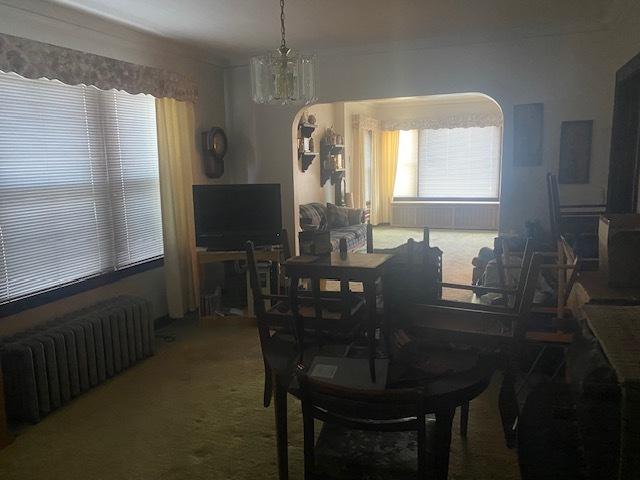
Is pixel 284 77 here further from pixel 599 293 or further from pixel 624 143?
pixel 624 143

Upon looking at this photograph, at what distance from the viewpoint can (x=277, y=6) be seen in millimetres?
3232

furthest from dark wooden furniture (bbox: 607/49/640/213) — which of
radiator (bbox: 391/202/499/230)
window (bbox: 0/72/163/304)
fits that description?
radiator (bbox: 391/202/499/230)

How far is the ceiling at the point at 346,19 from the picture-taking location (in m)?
3.25

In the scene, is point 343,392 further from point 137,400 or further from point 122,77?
point 122,77

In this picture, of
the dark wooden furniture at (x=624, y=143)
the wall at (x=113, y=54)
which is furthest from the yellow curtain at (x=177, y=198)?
the dark wooden furniture at (x=624, y=143)

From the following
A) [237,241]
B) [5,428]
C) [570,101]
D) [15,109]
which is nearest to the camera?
[5,428]

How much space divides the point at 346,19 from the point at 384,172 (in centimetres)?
621

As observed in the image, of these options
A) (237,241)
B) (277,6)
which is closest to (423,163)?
(237,241)

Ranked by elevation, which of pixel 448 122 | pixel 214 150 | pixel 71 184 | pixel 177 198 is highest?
pixel 448 122

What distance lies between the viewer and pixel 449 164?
950 cm

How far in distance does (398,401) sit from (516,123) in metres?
3.56

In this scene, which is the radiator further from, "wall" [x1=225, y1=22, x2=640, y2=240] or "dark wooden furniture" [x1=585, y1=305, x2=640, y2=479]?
"dark wooden furniture" [x1=585, y1=305, x2=640, y2=479]

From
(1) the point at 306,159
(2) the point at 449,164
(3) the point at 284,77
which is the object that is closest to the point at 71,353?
(3) the point at 284,77

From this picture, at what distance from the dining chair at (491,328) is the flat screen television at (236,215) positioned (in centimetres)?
240
